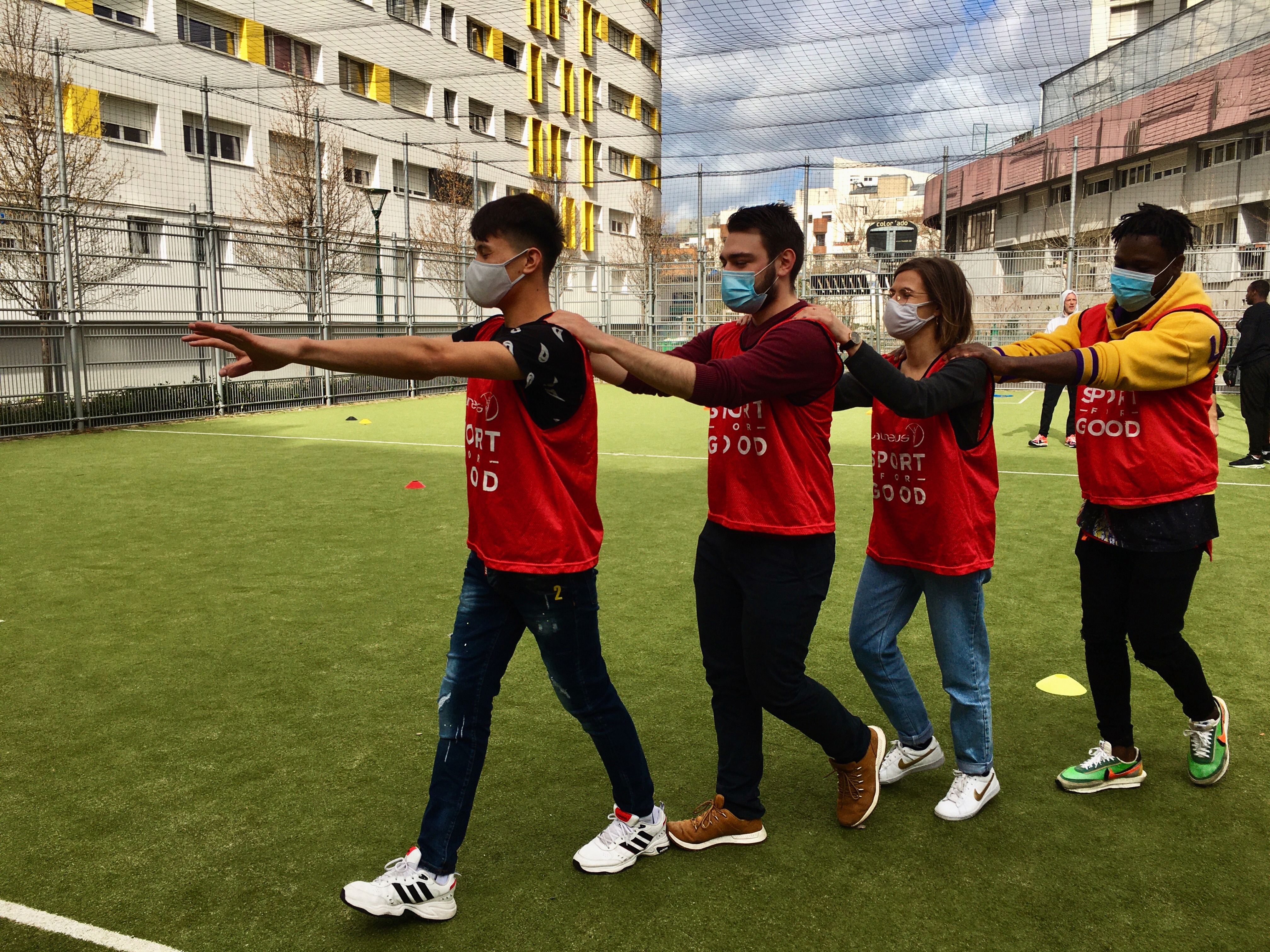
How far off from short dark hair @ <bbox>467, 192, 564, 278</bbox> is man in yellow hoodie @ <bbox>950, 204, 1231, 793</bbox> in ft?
Answer: 4.22

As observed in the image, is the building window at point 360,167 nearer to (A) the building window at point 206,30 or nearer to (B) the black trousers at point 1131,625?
(A) the building window at point 206,30

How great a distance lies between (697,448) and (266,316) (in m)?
9.86

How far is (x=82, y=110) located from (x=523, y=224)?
2206 cm

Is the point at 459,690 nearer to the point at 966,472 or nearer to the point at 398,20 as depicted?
the point at 966,472

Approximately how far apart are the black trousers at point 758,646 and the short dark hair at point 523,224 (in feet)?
3.13

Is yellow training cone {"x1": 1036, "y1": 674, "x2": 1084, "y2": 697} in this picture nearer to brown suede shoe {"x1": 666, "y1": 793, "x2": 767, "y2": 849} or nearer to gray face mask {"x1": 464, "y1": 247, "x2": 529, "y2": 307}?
brown suede shoe {"x1": 666, "y1": 793, "x2": 767, "y2": 849}

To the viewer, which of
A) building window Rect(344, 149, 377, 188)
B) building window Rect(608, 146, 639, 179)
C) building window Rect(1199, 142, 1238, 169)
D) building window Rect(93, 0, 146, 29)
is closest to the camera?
building window Rect(93, 0, 146, 29)

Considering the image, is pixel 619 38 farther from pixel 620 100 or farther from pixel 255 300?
pixel 255 300

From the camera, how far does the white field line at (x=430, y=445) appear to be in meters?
10.5

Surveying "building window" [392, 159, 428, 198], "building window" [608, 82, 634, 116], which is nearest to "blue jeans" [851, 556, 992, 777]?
"building window" [392, 159, 428, 198]

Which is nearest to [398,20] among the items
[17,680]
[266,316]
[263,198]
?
[263,198]

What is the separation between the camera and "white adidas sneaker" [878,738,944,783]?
3.55 meters

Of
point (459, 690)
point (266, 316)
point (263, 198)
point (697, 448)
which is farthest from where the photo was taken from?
point (263, 198)

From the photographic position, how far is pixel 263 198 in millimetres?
24047
